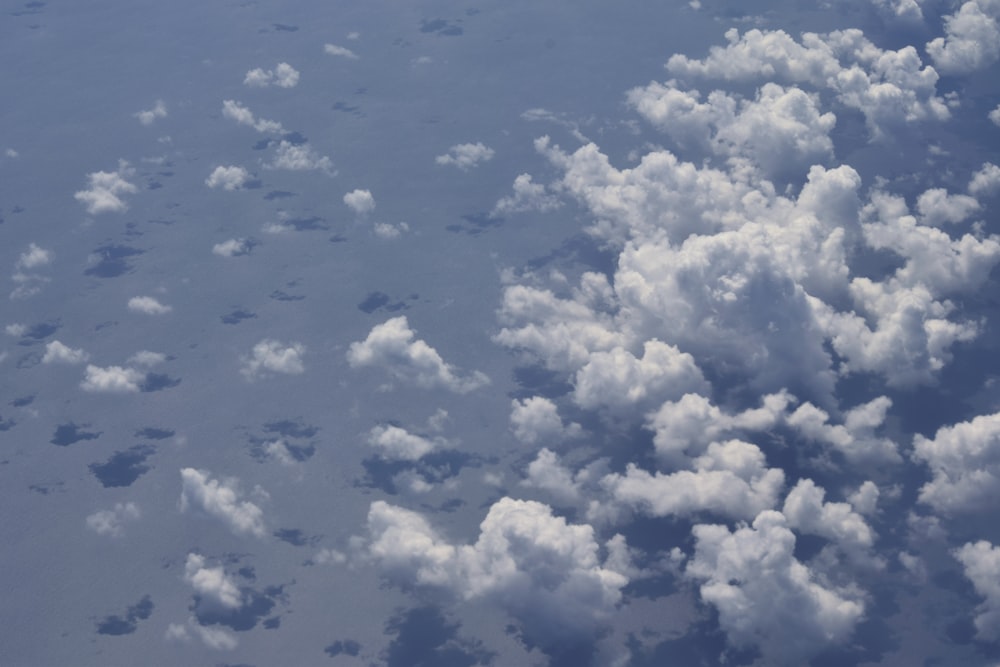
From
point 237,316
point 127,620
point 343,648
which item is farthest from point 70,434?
point 343,648

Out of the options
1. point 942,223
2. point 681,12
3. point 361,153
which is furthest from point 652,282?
point 681,12

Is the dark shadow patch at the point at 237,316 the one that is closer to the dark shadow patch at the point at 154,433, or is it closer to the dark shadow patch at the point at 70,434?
the dark shadow patch at the point at 154,433

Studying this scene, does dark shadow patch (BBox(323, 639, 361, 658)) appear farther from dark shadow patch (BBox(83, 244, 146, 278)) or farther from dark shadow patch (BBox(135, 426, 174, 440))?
dark shadow patch (BBox(83, 244, 146, 278))

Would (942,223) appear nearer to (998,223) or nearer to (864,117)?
(998,223)

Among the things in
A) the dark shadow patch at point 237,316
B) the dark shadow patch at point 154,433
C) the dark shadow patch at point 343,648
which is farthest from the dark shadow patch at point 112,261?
the dark shadow patch at point 343,648

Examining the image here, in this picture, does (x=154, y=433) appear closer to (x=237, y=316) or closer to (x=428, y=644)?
(x=237, y=316)

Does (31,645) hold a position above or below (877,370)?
below

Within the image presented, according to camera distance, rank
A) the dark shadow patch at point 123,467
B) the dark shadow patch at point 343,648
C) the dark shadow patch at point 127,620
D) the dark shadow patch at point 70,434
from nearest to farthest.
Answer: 1. the dark shadow patch at point 343,648
2. the dark shadow patch at point 127,620
3. the dark shadow patch at point 123,467
4. the dark shadow patch at point 70,434
